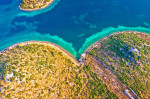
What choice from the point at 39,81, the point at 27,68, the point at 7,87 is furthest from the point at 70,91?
the point at 7,87

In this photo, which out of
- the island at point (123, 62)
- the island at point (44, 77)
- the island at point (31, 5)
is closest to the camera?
the island at point (44, 77)

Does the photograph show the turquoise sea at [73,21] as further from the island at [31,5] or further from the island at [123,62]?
the island at [123,62]

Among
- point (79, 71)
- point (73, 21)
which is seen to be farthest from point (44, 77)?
point (73, 21)

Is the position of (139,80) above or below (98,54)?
below

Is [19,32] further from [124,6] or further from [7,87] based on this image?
[124,6]

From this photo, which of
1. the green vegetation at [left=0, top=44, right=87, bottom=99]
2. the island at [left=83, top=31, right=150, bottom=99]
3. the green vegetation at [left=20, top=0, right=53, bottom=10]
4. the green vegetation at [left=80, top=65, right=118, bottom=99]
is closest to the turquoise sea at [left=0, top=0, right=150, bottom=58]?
the green vegetation at [left=20, top=0, right=53, bottom=10]

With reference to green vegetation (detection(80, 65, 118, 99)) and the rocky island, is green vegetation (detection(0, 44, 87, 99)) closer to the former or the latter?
the rocky island

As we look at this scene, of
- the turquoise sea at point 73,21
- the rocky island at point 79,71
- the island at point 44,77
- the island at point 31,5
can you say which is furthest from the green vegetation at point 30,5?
the island at point 44,77
